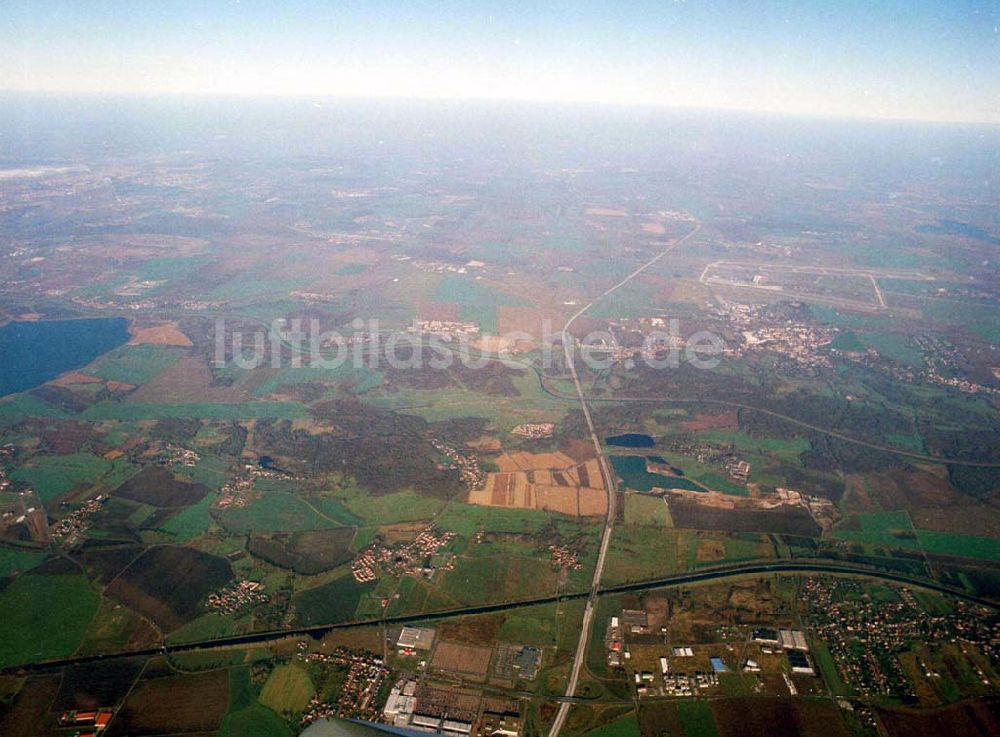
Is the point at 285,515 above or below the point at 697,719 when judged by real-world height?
above

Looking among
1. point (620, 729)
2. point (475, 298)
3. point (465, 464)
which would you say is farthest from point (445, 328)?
point (620, 729)

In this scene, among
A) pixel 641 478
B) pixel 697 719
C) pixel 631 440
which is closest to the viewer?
pixel 697 719

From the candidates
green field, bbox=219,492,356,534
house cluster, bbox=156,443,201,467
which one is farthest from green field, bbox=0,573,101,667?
house cluster, bbox=156,443,201,467

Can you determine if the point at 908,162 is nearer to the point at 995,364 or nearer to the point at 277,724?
the point at 995,364

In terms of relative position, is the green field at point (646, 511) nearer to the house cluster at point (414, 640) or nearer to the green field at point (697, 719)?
the green field at point (697, 719)

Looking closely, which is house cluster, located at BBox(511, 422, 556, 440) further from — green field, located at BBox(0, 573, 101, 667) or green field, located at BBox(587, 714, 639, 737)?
green field, located at BBox(0, 573, 101, 667)

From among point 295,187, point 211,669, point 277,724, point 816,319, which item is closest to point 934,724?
point 277,724

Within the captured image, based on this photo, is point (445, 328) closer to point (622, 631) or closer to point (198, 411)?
point (198, 411)
